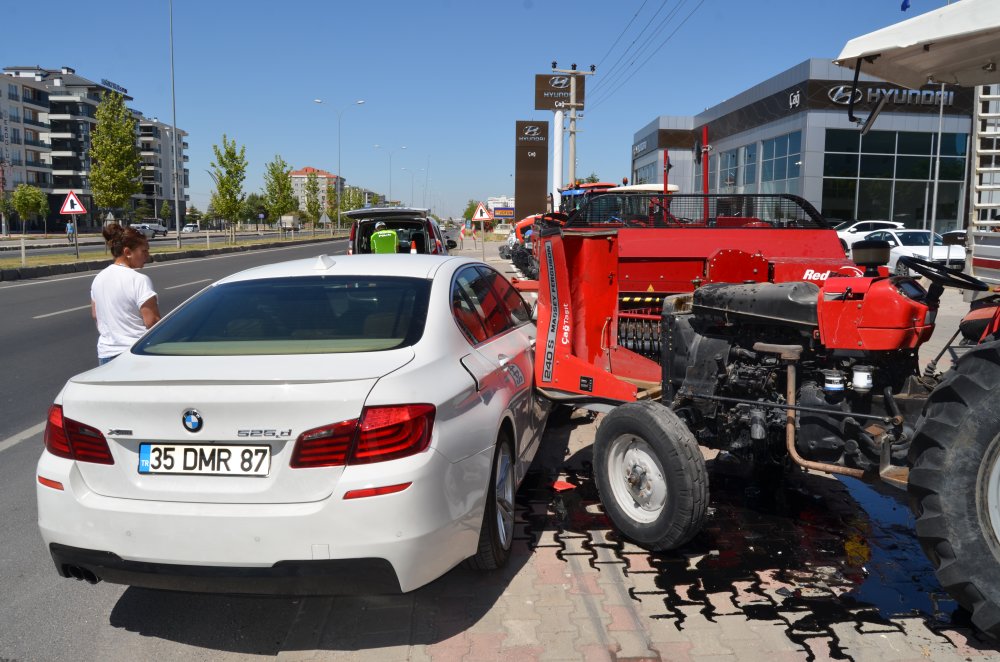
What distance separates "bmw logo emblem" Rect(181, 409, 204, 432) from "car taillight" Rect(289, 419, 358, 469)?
38 cm

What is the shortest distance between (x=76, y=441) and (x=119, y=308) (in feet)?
8.96

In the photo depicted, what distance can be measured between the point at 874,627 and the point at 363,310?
264 centimetres

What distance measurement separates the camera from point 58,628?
3.41m

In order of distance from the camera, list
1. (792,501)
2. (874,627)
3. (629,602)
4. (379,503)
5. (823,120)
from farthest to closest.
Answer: (823,120) → (792,501) → (629,602) → (874,627) → (379,503)

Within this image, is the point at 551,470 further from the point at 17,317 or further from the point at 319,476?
the point at 17,317

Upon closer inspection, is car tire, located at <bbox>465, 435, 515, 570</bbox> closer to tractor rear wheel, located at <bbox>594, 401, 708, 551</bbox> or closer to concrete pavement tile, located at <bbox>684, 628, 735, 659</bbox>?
tractor rear wheel, located at <bbox>594, 401, 708, 551</bbox>

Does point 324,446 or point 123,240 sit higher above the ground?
point 123,240

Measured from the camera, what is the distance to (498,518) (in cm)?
372

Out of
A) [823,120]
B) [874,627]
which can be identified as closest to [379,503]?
[874,627]

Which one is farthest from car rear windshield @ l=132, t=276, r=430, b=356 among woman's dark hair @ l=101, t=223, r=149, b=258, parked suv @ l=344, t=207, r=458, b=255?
parked suv @ l=344, t=207, r=458, b=255

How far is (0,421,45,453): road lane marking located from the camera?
20.4ft

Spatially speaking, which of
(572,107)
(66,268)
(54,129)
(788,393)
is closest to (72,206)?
(66,268)

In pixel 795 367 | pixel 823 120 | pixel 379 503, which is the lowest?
pixel 379 503

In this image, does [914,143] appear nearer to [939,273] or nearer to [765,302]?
[939,273]
